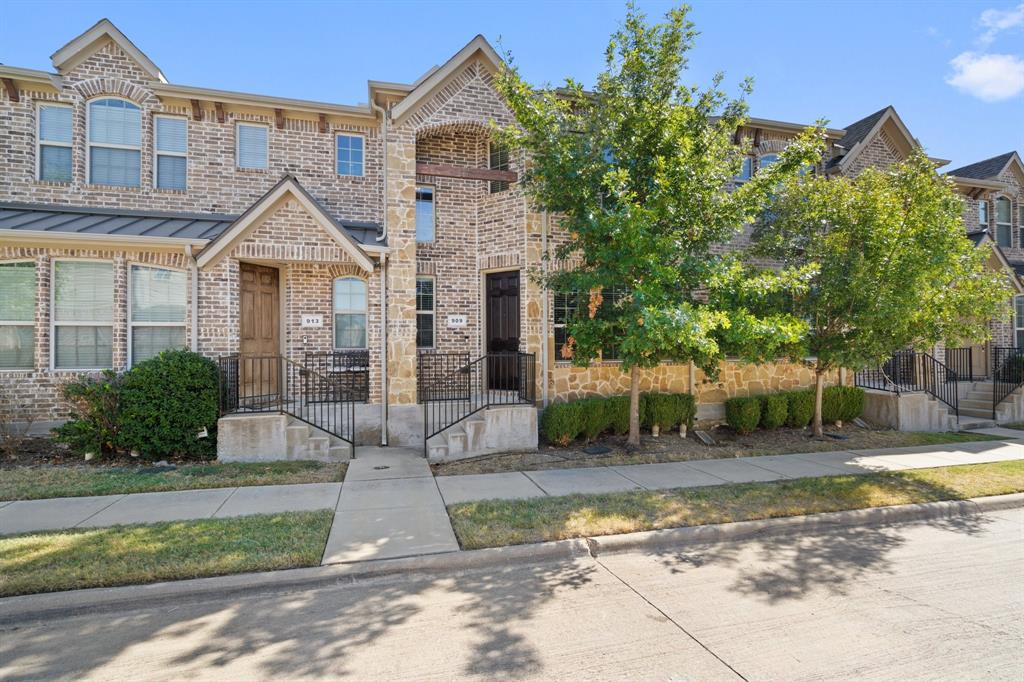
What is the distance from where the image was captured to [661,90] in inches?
331

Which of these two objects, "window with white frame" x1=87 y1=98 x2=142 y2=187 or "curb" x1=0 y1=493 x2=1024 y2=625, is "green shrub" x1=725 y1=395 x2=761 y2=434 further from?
"window with white frame" x1=87 y1=98 x2=142 y2=187

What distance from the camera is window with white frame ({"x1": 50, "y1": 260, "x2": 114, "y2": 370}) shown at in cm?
945

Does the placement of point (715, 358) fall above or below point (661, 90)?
below

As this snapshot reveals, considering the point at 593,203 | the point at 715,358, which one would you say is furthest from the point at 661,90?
the point at 715,358

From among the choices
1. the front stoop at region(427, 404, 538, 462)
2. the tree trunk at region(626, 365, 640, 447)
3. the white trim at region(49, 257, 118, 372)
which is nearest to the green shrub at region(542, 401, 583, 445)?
the front stoop at region(427, 404, 538, 462)

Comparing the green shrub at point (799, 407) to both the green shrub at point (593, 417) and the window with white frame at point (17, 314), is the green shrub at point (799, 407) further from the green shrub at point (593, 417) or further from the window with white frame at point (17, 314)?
the window with white frame at point (17, 314)

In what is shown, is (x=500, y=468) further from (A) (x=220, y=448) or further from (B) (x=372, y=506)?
(A) (x=220, y=448)

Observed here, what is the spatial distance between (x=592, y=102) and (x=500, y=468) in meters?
6.49

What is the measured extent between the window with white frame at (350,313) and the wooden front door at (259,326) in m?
1.20

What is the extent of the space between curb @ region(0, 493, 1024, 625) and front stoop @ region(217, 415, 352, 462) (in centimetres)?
452

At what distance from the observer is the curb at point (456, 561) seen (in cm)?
395

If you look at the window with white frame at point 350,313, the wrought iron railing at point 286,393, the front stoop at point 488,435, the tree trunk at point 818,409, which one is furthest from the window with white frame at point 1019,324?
the wrought iron railing at point 286,393

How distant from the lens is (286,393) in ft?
33.9

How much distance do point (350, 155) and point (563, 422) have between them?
7931mm
